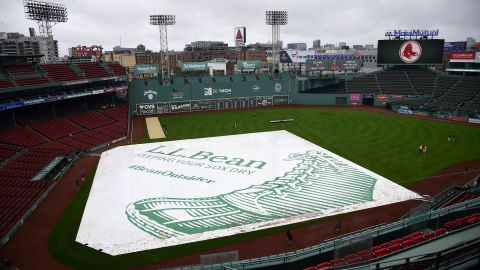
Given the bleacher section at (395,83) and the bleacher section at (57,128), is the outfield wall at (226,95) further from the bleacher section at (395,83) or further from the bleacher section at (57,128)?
the bleacher section at (57,128)

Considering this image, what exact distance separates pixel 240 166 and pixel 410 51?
Result: 188ft

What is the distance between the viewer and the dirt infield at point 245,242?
850 inches

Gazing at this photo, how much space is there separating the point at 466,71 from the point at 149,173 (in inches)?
2833

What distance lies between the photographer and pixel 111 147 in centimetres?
4803

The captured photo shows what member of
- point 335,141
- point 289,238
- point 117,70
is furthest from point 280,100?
point 289,238

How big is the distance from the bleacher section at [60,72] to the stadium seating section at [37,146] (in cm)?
613

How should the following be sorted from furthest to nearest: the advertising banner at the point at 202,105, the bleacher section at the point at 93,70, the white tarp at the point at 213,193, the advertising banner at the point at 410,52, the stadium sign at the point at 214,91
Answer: the stadium sign at the point at 214,91
the advertising banner at the point at 202,105
the advertising banner at the point at 410,52
the bleacher section at the point at 93,70
the white tarp at the point at 213,193

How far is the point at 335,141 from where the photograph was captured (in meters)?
47.0

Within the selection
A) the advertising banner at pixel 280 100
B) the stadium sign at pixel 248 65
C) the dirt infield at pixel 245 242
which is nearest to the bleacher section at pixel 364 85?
the advertising banner at pixel 280 100

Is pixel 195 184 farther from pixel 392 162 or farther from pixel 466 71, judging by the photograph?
pixel 466 71

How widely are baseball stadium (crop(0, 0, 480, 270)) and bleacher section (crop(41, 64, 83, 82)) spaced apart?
0.37 metres

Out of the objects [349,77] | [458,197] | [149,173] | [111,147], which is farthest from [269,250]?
[349,77]

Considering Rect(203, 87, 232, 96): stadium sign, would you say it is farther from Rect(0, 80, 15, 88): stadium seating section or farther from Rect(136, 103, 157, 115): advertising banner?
Rect(0, 80, 15, 88): stadium seating section

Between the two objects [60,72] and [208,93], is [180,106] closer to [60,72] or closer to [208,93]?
[208,93]
